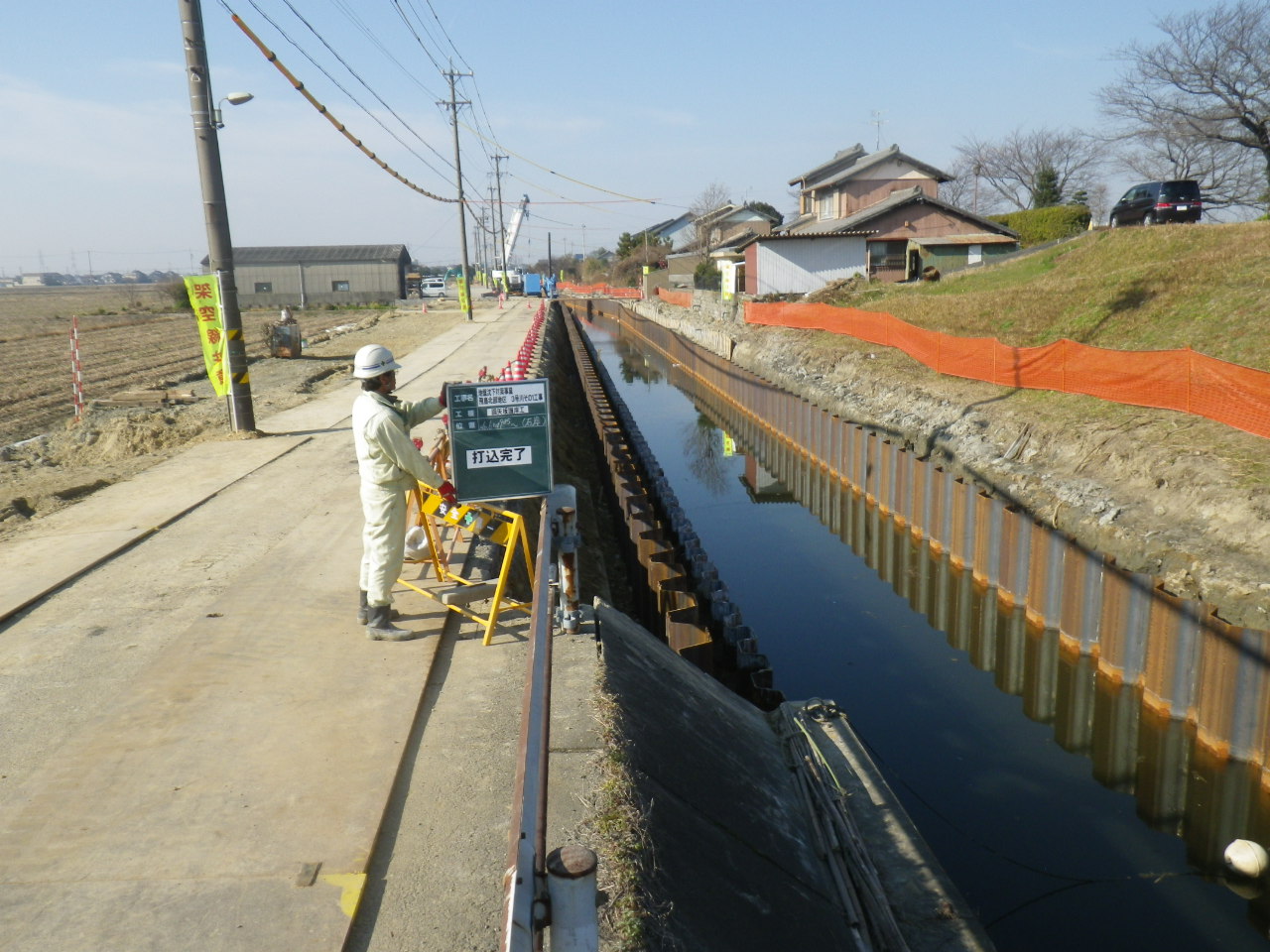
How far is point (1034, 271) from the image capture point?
29.9 metres

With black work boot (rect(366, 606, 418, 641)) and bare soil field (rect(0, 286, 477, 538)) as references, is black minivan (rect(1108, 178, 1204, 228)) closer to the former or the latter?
bare soil field (rect(0, 286, 477, 538))

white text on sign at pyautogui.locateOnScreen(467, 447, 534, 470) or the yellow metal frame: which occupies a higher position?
white text on sign at pyautogui.locateOnScreen(467, 447, 534, 470)

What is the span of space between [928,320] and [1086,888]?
21533 millimetres

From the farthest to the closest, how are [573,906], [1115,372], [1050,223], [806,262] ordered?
[806,262]
[1050,223]
[1115,372]
[573,906]

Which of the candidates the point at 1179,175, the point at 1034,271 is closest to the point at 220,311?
the point at 1034,271

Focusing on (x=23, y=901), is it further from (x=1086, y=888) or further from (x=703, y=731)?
(x=1086, y=888)

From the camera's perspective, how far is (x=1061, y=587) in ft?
35.5

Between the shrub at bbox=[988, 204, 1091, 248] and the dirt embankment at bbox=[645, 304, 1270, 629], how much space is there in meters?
24.5

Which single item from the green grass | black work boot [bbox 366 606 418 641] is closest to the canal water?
black work boot [bbox 366 606 418 641]

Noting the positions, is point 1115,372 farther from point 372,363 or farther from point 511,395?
point 372,363

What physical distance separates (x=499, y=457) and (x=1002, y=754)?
5965 millimetres

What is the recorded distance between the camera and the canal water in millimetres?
7121

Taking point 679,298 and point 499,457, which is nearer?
point 499,457

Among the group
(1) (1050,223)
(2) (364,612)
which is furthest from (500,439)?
(1) (1050,223)
